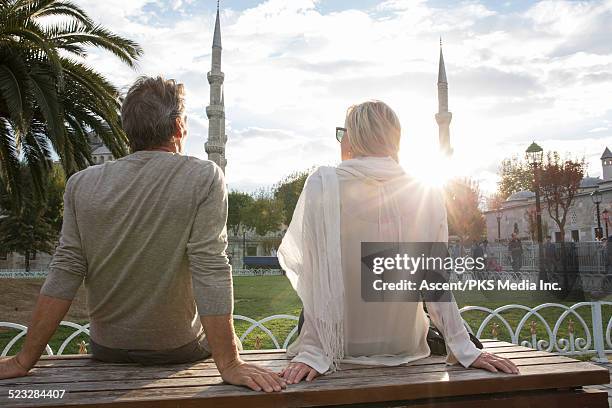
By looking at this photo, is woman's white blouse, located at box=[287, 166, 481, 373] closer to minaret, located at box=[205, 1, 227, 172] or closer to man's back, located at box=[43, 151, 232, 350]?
man's back, located at box=[43, 151, 232, 350]

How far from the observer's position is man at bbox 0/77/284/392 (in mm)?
1999

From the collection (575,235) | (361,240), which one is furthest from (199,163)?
(575,235)

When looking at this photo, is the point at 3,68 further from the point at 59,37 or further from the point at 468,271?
the point at 468,271

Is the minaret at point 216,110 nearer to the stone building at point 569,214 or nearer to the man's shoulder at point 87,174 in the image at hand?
the stone building at point 569,214

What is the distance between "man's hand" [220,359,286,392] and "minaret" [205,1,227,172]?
25204mm

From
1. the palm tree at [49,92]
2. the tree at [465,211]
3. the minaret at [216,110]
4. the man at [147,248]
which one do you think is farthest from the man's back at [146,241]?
the tree at [465,211]

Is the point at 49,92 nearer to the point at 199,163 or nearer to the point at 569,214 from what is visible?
the point at 199,163

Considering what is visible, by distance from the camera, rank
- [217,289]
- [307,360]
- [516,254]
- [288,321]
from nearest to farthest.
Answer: [217,289] → [307,360] → [288,321] → [516,254]

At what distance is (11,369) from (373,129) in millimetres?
1776

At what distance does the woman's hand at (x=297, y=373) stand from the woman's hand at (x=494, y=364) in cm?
70

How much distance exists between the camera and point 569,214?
3903 cm

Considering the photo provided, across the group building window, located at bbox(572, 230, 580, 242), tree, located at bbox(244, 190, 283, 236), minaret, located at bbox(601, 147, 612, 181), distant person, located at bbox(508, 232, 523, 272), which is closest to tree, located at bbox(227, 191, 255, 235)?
tree, located at bbox(244, 190, 283, 236)

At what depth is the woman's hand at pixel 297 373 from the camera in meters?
1.93

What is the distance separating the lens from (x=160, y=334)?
6.95 ft
